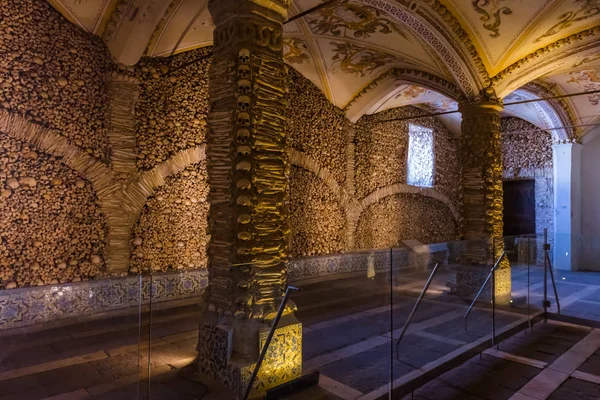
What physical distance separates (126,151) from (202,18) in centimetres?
200

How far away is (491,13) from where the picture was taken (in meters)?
5.43

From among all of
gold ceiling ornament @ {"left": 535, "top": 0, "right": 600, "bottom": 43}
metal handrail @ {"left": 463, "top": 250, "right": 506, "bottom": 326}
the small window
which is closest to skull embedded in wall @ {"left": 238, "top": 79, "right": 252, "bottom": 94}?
metal handrail @ {"left": 463, "top": 250, "right": 506, "bottom": 326}

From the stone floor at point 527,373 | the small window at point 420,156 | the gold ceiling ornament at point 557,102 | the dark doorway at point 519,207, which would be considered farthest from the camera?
the dark doorway at point 519,207

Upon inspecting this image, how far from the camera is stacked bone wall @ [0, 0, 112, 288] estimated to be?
4.38 m

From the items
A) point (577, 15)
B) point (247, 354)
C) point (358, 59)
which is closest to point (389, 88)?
point (358, 59)

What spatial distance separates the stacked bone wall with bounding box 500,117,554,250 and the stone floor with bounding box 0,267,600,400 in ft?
21.8

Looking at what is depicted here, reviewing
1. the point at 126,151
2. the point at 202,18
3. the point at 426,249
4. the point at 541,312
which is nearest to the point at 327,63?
the point at 202,18

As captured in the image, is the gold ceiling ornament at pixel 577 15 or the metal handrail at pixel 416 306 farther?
the gold ceiling ornament at pixel 577 15

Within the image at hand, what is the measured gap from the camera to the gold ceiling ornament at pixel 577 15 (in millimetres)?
5051

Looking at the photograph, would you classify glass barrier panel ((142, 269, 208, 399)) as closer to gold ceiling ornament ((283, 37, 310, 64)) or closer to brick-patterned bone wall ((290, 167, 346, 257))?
brick-patterned bone wall ((290, 167, 346, 257))

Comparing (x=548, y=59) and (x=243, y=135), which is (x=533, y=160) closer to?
(x=548, y=59)

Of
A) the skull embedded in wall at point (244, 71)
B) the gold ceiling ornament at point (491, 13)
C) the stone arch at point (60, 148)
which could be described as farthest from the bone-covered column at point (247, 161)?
the gold ceiling ornament at point (491, 13)

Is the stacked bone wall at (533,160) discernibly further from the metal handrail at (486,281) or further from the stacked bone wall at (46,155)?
the stacked bone wall at (46,155)

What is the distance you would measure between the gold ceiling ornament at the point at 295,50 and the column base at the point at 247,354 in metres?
4.82
